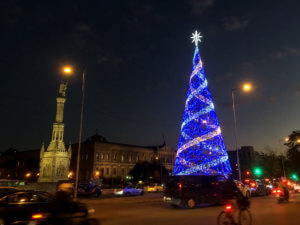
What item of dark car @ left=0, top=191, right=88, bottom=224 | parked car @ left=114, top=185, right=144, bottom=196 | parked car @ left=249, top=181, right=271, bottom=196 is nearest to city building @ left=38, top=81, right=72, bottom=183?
parked car @ left=114, top=185, right=144, bottom=196

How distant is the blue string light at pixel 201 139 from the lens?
27844 mm

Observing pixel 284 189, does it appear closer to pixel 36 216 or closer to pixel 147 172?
pixel 36 216

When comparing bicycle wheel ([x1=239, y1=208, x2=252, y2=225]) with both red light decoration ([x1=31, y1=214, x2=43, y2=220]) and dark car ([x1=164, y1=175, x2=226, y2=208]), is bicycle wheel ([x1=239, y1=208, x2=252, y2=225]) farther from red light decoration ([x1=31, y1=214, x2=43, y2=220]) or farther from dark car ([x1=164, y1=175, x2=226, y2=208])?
dark car ([x1=164, y1=175, x2=226, y2=208])

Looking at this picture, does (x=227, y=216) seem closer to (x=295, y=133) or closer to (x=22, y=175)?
(x=295, y=133)

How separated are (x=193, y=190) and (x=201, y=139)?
9485 millimetres

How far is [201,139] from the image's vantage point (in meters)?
27.5

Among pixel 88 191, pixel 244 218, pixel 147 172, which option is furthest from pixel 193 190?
pixel 147 172

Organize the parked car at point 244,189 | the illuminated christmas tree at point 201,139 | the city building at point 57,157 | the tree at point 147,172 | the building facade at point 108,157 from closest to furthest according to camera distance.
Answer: the parked car at point 244,189
the illuminated christmas tree at point 201,139
the city building at point 57,157
the tree at point 147,172
the building facade at point 108,157

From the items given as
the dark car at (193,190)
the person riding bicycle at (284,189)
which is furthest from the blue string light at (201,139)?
the dark car at (193,190)

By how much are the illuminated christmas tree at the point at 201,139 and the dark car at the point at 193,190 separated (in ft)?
26.7

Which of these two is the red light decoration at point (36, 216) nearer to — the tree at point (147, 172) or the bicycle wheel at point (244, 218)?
the bicycle wheel at point (244, 218)

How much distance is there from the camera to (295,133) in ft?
181

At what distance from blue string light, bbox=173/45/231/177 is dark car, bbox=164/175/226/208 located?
8141 millimetres

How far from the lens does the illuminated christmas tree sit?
2784 cm
